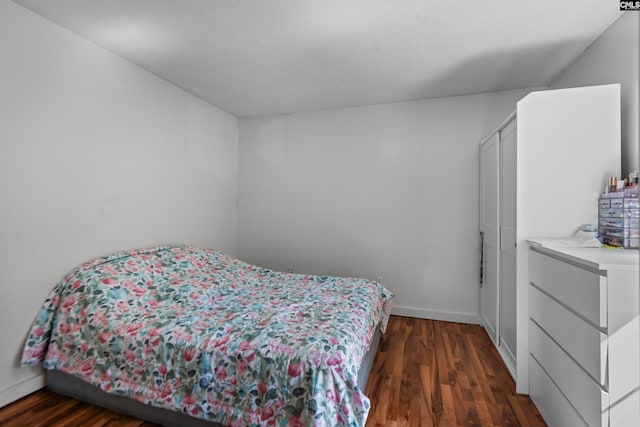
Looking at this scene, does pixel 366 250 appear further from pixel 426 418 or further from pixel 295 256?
pixel 426 418

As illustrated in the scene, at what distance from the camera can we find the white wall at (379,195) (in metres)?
3.23

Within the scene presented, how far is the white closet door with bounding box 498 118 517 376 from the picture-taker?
2129mm

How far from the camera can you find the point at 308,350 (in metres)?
1.44

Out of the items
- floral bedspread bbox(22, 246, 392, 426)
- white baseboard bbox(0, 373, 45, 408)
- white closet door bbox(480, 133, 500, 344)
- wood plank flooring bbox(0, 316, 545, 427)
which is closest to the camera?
floral bedspread bbox(22, 246, 392, 426)

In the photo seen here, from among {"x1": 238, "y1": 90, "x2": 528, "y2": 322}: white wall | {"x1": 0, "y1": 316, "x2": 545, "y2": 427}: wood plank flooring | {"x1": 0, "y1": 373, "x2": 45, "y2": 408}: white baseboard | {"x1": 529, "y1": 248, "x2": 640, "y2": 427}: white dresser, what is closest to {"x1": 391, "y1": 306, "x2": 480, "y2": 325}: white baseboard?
{"x1": 238, "y1": 90, "x2": 528, "y2": 322}: white wall

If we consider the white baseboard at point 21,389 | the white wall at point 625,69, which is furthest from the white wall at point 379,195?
the white baseboard at point 21,389

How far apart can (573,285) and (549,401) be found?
0.76 metres

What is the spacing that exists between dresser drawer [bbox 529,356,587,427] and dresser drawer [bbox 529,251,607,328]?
1.64ft

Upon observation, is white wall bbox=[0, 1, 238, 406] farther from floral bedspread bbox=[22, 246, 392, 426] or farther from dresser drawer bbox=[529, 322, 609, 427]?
dresser drawer bbox=[529, 322, 609, 427]

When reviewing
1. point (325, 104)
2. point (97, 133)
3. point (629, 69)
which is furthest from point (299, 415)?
point (325, 104)

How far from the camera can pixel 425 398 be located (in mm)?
1933

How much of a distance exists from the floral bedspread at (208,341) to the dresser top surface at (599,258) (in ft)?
3.81

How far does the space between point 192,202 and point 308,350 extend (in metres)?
2.42

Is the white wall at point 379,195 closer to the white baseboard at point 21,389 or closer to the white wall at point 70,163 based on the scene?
the white wall at point 70,163
